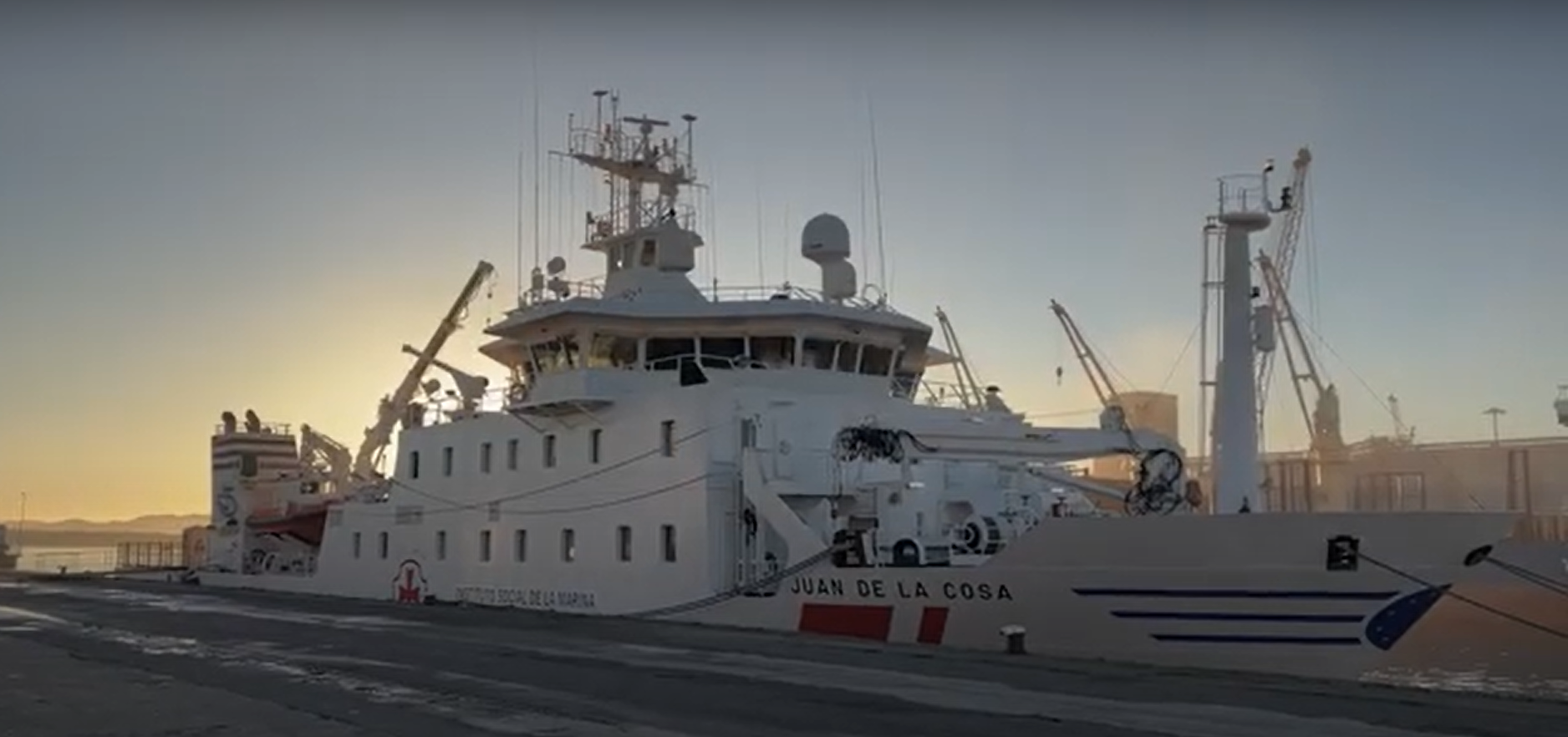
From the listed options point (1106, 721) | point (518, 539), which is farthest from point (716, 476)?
point (1106, 721)

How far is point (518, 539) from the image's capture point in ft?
104

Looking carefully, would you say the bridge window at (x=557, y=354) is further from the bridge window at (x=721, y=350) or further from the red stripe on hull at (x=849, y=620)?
the red stripe on hull at (x=849, y=620)

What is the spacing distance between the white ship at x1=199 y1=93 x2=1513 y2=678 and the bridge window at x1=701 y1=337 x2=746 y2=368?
1.6 inches

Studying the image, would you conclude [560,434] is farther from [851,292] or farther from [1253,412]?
[1253,412]

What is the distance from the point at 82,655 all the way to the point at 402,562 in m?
14.3

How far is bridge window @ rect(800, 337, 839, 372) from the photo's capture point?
30.1 metres

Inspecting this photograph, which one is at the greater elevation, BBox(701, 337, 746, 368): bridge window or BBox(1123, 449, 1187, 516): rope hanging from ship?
BBox(701, 337, 746, 368): bridge window

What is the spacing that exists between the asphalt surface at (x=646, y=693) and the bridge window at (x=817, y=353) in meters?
7.50

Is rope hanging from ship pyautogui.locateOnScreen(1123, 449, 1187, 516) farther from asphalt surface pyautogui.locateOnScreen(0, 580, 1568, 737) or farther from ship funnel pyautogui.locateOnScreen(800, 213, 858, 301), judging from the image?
ship funnel pyautogui.locateOnScreen(800, 213, 858, 301)

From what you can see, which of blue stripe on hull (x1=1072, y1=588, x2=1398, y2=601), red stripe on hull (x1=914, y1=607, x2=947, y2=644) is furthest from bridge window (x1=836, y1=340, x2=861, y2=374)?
blue stripe on hull (x1=1072, y1=588, x2=1398, y2=601)

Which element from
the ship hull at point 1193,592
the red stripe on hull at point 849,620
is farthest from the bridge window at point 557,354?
the ship hull at point 1193,592

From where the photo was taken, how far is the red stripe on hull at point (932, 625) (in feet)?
72.4

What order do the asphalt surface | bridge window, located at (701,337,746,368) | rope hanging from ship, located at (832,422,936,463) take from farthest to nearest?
bridge window, located at (701,337,746,368), rope hanging from ship, located at (832,422,936,463), the asphalt surface

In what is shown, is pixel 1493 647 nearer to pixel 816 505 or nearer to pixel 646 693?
pixel 816 505
